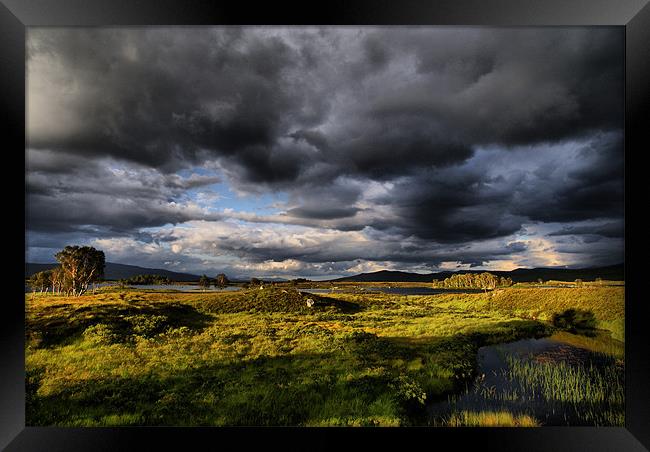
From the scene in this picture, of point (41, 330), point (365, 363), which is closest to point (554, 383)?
point (365, 363)

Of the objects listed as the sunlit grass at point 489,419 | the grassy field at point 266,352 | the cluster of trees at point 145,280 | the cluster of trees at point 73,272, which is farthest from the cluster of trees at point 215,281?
the sunlit grass at point 489,419

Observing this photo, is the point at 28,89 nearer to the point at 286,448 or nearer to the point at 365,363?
the point at 286,448

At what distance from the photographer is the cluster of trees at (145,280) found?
617 centimetres

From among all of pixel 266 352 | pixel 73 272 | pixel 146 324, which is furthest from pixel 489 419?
pixel 73 272

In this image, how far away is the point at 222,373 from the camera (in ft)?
17.9

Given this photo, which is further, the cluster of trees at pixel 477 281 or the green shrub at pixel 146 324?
the cluster of trees at pixel 477 281

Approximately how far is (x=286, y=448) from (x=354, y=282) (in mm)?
3693

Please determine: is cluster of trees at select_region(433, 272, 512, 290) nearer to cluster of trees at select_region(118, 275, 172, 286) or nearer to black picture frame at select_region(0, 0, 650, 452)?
black picture frame at select_region(0, 0, 650, 452)

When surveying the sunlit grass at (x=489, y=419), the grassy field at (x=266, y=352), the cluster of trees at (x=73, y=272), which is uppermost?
the cluster of trees at (x=73, y=272)

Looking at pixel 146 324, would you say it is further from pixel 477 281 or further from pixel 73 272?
pixel 477 281

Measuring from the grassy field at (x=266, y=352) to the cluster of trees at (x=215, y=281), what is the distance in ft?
1.42

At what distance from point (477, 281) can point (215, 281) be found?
6382mm

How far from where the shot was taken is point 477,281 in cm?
624

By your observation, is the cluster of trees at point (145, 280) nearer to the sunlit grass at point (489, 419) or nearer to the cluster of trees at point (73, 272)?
the cluster of trees at point (73, 272)
